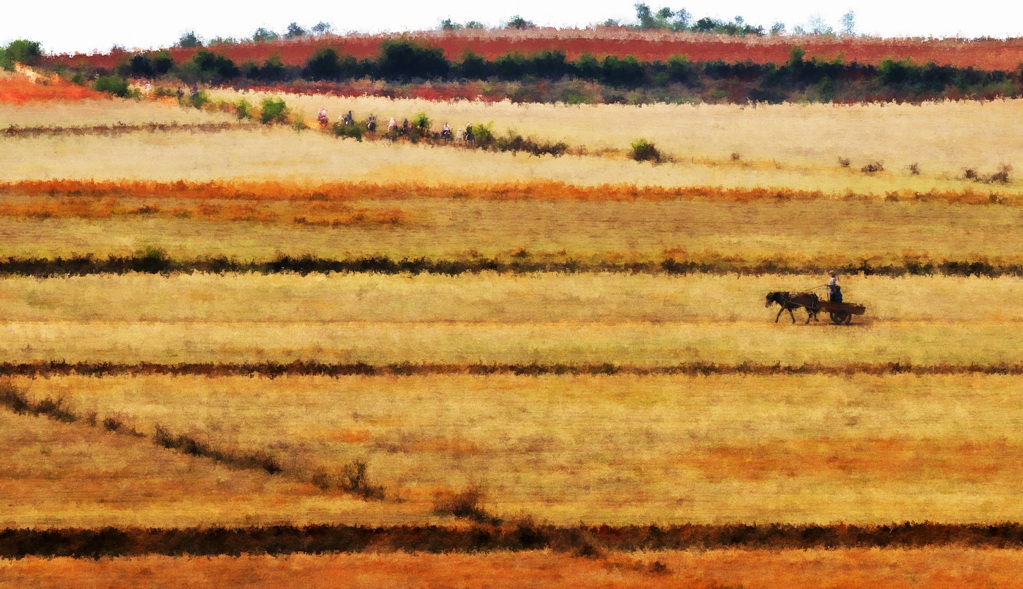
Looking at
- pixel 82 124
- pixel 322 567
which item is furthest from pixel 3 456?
pixel 82 124

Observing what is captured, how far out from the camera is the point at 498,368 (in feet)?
60.2

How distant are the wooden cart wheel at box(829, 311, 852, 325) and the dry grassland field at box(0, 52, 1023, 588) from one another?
269 millimetres

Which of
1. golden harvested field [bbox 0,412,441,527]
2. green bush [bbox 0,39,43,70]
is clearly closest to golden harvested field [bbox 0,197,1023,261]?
golden harvested field [bbox 0,412,441,527]

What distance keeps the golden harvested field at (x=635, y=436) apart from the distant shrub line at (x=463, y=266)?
7.36 metres

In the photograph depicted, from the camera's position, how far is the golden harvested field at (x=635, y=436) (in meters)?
13.1

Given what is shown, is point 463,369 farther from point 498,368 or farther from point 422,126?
point 422,126

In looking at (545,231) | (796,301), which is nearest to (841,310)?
(796,301)

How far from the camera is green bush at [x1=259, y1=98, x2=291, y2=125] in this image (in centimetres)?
4559

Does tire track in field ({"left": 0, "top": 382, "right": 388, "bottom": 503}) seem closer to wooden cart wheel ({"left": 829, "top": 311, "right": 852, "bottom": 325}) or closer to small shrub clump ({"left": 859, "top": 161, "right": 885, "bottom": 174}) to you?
wooden cart wheel ({"left": 829, "top": 311, "right": 852, "bottom": 325})

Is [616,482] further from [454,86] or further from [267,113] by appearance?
[454,86]

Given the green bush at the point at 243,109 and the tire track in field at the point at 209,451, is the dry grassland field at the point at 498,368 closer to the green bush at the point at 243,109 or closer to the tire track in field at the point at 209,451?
the tire track in field at the point at 209,451

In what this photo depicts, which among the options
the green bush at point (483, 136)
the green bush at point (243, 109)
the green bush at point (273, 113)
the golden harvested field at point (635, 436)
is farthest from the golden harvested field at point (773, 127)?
the golden harvested field at point (635, 436)

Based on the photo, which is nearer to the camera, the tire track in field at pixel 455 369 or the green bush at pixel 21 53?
the tire track in field at pixel 455 369

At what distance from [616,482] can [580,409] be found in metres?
2.84
